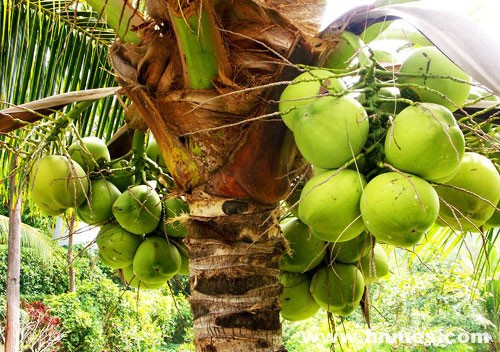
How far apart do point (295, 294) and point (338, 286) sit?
15 centimetres

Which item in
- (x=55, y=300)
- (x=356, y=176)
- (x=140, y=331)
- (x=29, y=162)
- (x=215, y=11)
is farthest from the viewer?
(x=55, y=300)

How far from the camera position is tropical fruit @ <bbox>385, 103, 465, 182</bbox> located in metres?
1.00

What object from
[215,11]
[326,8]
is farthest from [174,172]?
[326,8]

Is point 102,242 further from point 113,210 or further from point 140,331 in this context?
point 140,331

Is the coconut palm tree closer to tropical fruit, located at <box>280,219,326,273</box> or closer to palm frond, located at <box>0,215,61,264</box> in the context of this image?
tropical fruit, located at <box>280,219,326,273</box>

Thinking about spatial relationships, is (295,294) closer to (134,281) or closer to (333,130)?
(134,281)

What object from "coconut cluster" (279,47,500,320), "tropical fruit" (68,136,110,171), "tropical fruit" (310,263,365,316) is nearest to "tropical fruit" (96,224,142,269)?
"tropical fruit" (68,136,110,171)

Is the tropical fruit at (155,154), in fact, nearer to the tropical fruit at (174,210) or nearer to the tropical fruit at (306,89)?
the tropical fruit at (174,210)

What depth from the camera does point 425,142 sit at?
100cm

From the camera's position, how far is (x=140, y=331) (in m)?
9.55

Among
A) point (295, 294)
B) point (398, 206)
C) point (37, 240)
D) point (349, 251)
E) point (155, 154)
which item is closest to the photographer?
point (398, 206)

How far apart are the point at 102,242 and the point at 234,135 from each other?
66 cm

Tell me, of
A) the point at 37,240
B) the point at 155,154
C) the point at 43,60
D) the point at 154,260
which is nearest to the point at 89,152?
the point at 155,154

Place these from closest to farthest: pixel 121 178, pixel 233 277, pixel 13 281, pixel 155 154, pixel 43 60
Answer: pixel 233 277, pixel 121 178, pixel 155 154, pixel 43 60, pixel 13 281
